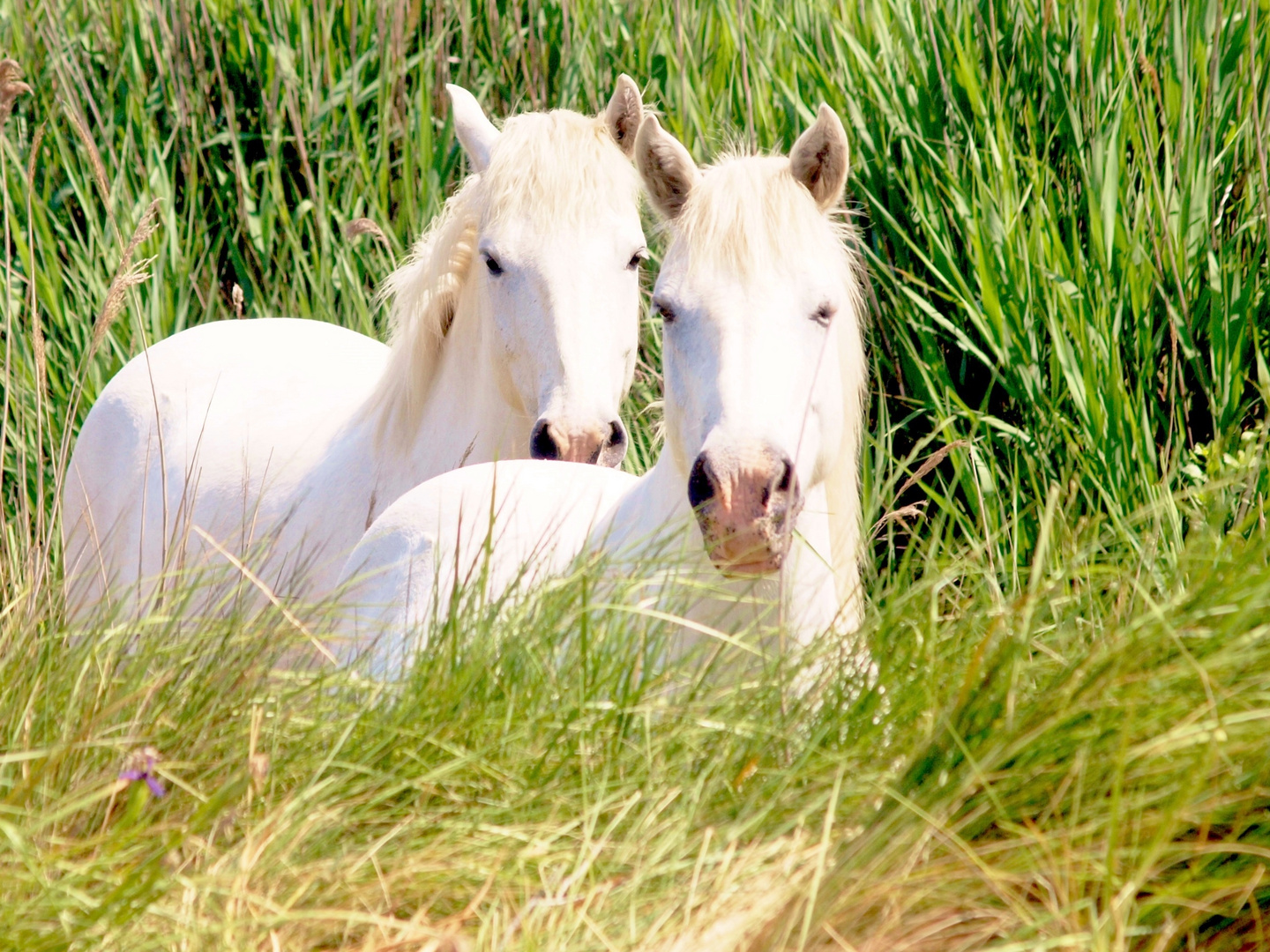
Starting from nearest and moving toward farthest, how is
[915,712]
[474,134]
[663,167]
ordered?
1. [915,712]
2. [663,167]
3. [474,134]

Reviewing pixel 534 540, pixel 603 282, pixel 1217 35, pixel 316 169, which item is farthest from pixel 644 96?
pixel 534 540

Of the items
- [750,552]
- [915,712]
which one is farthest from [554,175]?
[915,712]

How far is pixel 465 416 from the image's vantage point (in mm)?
3506

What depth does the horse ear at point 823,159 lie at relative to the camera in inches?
94.1

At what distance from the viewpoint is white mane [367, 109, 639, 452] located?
3328mm

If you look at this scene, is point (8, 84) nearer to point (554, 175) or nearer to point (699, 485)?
point (554, 175)

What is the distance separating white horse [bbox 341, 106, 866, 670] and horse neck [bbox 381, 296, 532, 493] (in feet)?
2.66

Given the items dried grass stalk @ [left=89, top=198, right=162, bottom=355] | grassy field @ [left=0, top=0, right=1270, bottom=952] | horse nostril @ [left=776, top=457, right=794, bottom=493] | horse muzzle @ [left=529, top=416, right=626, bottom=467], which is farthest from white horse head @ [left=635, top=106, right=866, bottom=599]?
dried grass stalk @ [left=89, top=198, right=162, bottom=355]

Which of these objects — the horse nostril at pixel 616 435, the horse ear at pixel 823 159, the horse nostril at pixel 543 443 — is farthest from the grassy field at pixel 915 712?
the horse nostril at pixel 543 443

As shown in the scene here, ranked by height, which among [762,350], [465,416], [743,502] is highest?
[762,350]

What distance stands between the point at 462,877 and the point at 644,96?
3.39 metres

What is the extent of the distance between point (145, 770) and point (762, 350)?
1.11 m

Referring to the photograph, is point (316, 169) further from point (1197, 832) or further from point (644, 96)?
point (1197, 832)

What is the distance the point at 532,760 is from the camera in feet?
5.73
